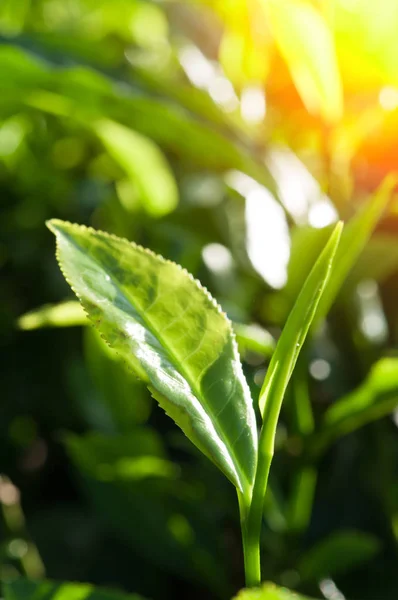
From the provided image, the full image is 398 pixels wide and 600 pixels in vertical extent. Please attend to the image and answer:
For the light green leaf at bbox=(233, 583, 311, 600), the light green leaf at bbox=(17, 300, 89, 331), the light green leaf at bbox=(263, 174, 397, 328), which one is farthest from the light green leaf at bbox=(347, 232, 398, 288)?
the light green leaf at bbox=(233, 583, 311, 600)

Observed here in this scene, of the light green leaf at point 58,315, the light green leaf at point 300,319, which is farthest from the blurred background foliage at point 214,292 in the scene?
the light green leaf at point 300,319

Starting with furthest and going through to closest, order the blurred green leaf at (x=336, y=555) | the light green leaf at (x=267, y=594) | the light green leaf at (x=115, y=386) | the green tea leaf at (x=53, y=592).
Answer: the light green leaf at (x=115, y=386)
the blurred green leaf at (x=336, y=555)
the green tea leaf at (x=53, y=592)
the light green leaf at (x=267, y=594)

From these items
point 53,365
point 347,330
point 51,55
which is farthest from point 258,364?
point 51,55

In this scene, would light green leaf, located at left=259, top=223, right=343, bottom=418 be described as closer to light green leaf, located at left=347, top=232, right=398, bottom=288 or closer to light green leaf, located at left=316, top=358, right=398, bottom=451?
light green leaf, located at left=316, top=358, right=398, bottom=451

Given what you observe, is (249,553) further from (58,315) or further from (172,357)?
(58,315)

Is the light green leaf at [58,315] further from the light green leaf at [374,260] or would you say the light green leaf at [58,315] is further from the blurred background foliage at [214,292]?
the light green leaf at [374,260]

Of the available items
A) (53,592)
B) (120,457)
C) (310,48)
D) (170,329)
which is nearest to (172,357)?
(170,329)
